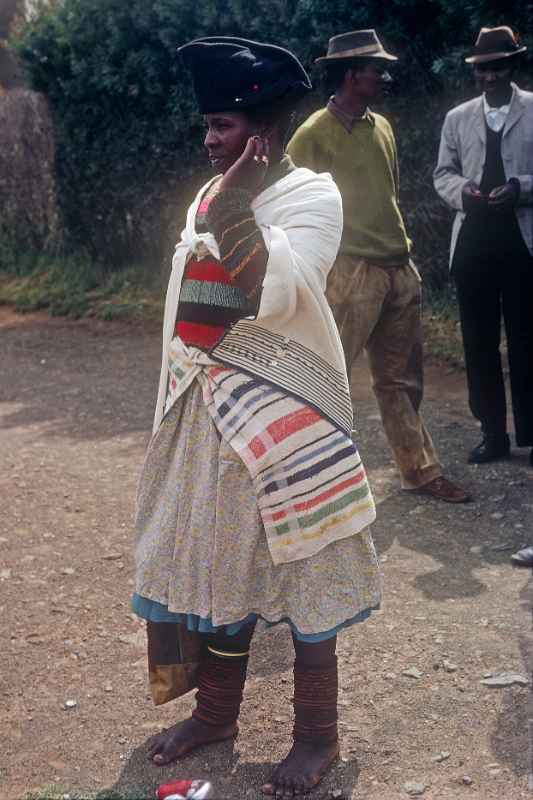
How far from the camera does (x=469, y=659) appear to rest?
4133 millimetres

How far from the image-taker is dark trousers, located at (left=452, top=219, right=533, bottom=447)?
610cm

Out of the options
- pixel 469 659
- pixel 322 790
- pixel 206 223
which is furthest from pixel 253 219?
pixel 469 659

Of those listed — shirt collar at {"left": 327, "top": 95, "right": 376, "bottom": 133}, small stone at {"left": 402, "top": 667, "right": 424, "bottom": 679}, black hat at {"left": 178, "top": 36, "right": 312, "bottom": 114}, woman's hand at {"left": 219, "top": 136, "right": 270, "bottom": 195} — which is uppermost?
black hat at {"left": 178, "top": 36, "right": 312, "bottom": 114}

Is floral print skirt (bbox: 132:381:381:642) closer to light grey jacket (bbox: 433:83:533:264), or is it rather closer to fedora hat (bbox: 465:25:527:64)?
light grey jacket (bbox: 433:83:533:264)

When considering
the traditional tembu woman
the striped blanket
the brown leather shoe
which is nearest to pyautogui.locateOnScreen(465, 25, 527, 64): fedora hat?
the brown leather shoe

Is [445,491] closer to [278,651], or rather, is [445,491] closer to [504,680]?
[278,651]

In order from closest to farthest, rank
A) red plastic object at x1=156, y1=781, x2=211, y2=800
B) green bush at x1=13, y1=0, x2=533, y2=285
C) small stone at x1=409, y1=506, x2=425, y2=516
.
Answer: red plastic object at x1=156, y1=781, x2=211, y2=800
small stone at x1=409, y1=506, x2=425, y2=516
green bush at x1=13, y1=0, x2=533, y2=285

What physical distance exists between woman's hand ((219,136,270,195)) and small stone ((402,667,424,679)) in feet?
5.95

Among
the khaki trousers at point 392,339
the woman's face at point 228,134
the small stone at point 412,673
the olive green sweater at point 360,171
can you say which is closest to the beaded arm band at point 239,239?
the woman's face at point 228,134

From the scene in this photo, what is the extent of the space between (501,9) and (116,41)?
4520 mm

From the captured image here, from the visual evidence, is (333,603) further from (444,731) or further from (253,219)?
(253,219)

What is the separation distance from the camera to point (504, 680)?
395cm

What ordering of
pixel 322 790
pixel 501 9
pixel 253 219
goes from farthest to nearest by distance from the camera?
pixel 501 9 → pixel 322 790 → pixel 253 219

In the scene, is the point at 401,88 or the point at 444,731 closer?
the point at 444,731
